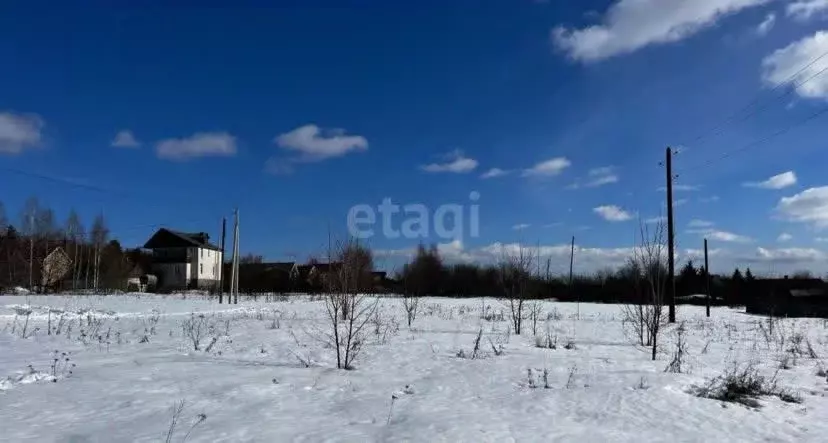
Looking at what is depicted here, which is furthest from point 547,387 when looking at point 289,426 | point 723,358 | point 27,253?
point 27,253

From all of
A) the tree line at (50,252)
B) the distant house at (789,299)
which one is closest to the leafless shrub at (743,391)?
the distant house at (789,299)

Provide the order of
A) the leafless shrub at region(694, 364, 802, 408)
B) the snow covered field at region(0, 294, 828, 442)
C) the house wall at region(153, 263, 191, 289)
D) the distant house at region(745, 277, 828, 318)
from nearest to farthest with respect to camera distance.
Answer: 1. the snow covered field at region(0, 294, 828, 442)
2. the leafless shrub at region(694, 364, 802, 408)
3. the distant house at region(745, 277, 828, 318)
4. the house wall at region(153, 263, 191, 289)

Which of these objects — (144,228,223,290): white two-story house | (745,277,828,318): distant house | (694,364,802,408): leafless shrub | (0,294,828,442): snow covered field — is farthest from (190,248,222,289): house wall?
(694,364,802,408): leafless shrub

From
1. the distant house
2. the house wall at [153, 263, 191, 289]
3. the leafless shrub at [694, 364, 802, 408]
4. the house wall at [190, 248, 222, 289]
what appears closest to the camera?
the leafless shrub at [694, 364, 802, 408]

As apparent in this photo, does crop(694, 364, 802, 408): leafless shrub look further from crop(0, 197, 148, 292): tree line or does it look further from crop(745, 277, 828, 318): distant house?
crop(0, 197, 148, 292): tree line

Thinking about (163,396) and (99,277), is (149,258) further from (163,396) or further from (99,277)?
(163,396)

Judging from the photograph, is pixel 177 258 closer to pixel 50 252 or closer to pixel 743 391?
pixel 50 252

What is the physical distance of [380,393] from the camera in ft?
24.9

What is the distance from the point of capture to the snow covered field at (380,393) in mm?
5781

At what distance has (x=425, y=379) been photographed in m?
8.67

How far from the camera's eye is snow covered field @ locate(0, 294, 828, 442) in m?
5.78

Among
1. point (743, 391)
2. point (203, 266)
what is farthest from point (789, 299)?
point (203, 266)

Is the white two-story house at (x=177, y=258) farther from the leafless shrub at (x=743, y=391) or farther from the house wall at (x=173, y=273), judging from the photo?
the leafless shrub at (x=743, y=391)

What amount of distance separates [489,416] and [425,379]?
2.36m
